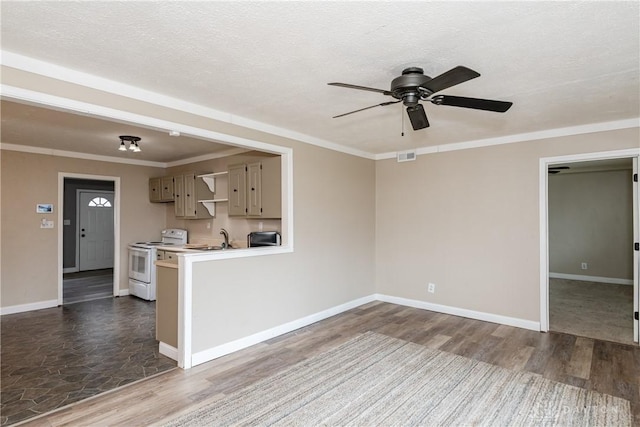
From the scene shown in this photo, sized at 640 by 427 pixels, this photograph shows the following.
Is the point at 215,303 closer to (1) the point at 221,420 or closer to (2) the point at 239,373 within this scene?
(2) the point at 239,373

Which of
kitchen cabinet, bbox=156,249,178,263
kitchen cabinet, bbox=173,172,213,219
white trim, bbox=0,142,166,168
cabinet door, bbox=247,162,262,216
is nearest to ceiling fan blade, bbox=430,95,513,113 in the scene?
cabinet door, bbox=247,162,262,216

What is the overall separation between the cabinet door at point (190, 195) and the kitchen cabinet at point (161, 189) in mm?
427

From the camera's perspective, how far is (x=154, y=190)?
6.40 metres

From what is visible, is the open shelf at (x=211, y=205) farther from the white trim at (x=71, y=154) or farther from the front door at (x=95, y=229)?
the front door at (x=95, y=229)

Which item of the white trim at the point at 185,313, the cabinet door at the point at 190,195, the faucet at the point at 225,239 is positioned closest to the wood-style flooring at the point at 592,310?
the white trim at the point at 185,313

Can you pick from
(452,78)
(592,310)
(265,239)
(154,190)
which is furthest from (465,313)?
(154,190)

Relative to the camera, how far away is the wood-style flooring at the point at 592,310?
4110 millimetres

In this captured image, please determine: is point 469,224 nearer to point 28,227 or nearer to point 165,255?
point 165,255

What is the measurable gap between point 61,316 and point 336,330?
12.8ft

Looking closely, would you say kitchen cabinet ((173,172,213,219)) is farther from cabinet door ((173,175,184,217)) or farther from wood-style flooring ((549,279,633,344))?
wood-style flooring ((549,279,633,344))

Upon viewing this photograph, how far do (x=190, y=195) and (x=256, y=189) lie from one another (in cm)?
181

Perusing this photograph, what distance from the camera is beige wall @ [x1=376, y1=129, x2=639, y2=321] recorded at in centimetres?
423

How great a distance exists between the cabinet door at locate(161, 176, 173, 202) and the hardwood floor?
361 cm

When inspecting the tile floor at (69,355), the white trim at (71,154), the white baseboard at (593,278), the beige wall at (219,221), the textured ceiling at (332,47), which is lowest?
the tile floor at (69,355)
